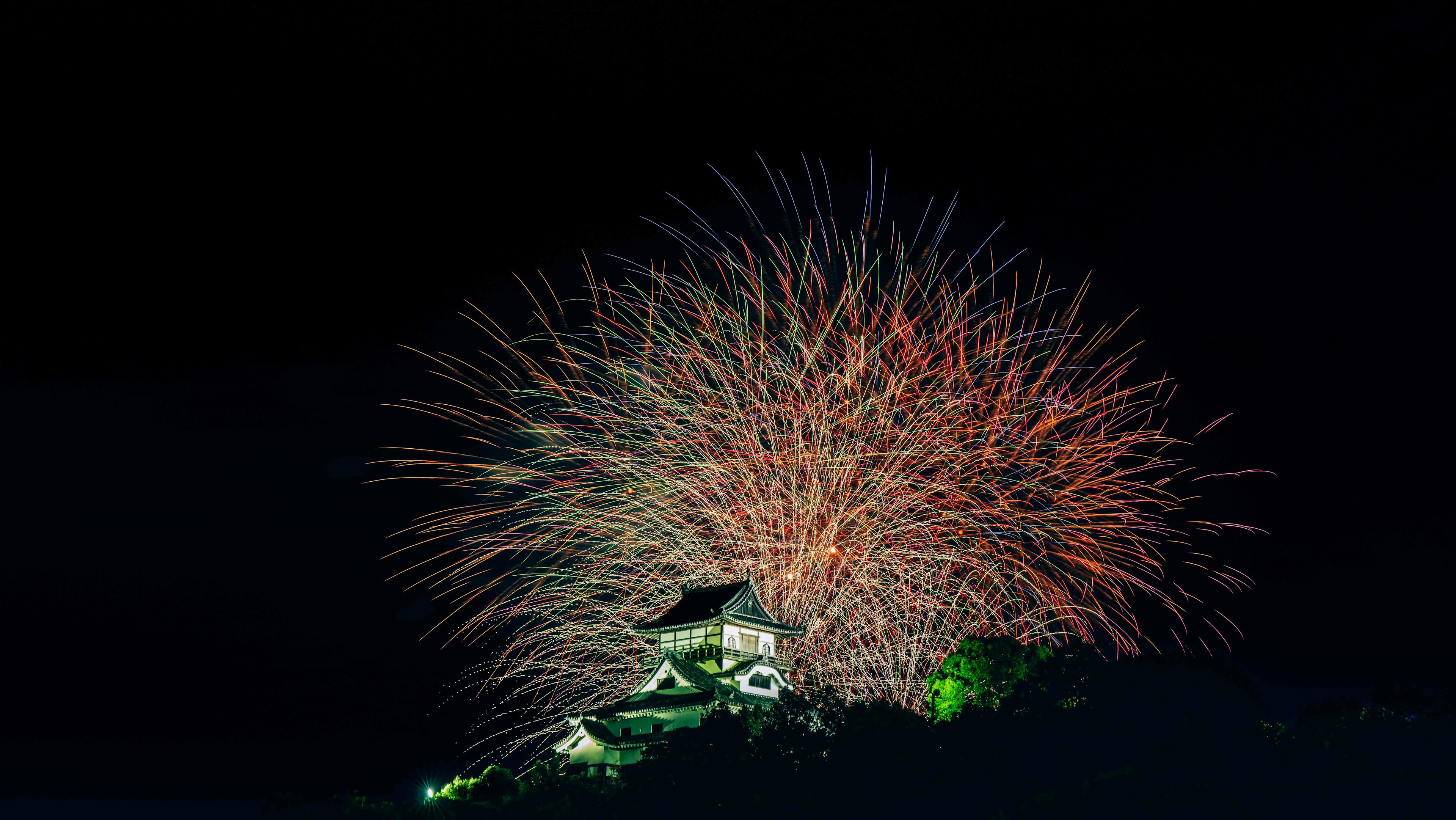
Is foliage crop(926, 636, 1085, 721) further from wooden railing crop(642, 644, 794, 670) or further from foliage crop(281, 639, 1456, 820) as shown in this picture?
wooden railing crop(642, 644, 794, 670)

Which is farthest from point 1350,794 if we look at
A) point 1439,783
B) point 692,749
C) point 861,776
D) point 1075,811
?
point 692,749

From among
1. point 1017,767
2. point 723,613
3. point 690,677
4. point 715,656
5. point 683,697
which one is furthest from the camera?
point 715,656

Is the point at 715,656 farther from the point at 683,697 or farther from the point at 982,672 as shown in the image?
the point at 982,672

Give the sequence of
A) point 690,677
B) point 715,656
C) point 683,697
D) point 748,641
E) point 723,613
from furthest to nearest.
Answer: point 748,641, point 715,656, point 723,613, point 690,677, point 683,697

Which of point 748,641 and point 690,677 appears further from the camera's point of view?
point 748,641

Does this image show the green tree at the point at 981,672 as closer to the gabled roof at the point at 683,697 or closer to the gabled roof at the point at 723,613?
the gabled roof at the point at 723,613

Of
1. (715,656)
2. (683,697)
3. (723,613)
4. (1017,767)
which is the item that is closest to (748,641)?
(715,656)
